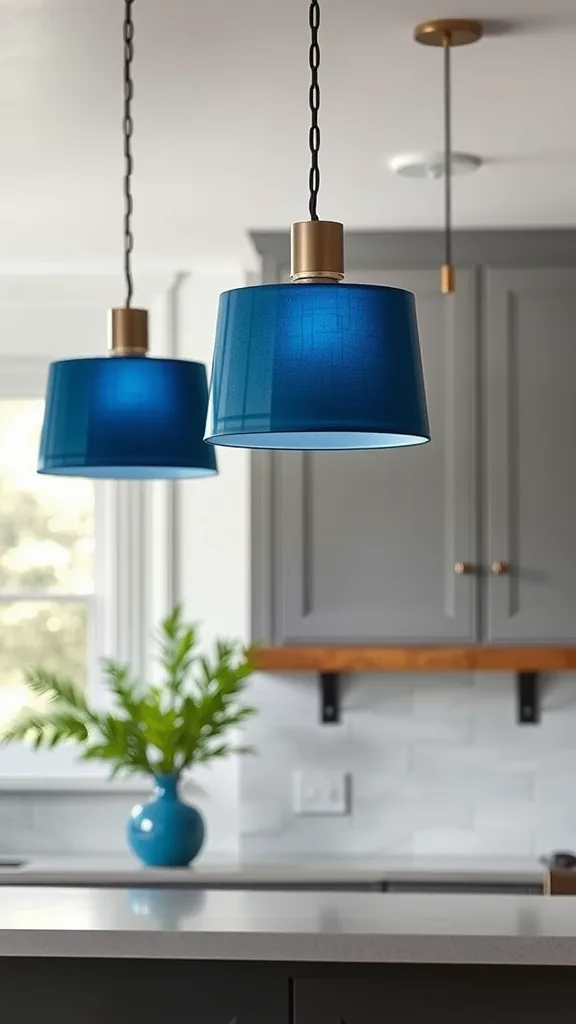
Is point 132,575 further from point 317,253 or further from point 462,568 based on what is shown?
point 317,253

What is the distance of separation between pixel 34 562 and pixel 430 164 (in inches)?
76.5

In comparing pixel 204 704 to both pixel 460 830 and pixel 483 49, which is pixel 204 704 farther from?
pixel 483 49

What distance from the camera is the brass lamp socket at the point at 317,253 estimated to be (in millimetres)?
1628

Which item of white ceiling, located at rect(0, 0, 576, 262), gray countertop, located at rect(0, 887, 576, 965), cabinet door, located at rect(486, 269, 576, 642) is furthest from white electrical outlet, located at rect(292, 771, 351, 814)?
gray countertop, located at rect(0, 887, 576, 965)

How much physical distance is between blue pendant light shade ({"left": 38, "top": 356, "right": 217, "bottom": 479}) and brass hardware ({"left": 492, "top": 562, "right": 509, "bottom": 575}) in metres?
1.84

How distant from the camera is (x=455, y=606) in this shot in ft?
12.8

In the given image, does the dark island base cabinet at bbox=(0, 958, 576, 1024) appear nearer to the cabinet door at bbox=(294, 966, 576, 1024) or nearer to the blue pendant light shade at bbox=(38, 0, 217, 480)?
the cabinet door at bbox=(294, 966, 576, 1024)

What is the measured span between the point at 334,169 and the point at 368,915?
1870 mm

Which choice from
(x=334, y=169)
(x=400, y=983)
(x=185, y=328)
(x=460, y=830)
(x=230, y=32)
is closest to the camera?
(x=400, y=983)

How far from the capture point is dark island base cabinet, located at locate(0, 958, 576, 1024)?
1.89 m

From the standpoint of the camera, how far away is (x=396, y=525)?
3.93 metres

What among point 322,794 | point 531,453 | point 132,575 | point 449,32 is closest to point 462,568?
point 531,453

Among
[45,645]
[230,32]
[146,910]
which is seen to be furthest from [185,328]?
[146,910]

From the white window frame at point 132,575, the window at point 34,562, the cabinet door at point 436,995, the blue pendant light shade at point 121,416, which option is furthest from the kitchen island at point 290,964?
the window at point 34,562
